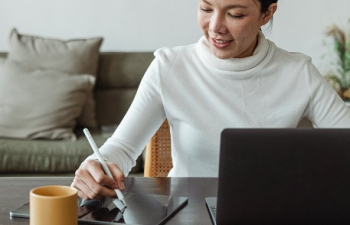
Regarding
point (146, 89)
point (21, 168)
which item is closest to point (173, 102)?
point (146, 89)

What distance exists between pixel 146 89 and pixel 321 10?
235 centimetres

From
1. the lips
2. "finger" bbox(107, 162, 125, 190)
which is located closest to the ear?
the lips

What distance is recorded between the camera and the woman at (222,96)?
1.58m

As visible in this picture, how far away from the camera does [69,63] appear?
330 centimetres

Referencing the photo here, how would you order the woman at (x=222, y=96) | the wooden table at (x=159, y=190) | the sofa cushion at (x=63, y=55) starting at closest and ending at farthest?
1. the wooden table at (x=159, y=190)
2. the woman at (x=222, y=96)
3. the sofa cushion at (x=63, y=55)

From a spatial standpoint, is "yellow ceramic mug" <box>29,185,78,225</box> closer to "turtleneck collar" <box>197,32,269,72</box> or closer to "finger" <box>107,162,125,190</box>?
"finger" <box>107,162,125,190</box>

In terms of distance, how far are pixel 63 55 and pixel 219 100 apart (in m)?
1.91


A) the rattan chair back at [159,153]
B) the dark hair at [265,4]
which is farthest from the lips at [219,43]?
the rattan chair back at [159,153]

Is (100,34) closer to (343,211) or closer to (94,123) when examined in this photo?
(94,123)

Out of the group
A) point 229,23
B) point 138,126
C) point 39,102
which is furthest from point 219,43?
point 39,102

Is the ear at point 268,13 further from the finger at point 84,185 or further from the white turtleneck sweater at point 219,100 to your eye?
the finger at point 84,185

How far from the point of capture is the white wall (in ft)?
12.0

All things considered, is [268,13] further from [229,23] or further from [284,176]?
[284,176]

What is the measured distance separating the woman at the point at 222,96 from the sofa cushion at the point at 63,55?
1728mm
